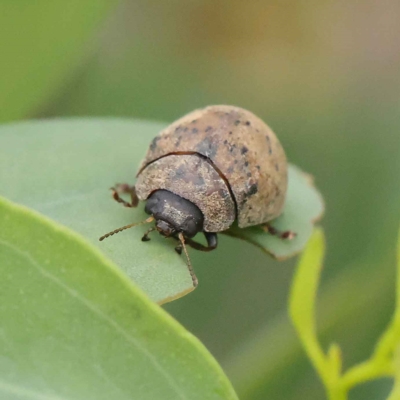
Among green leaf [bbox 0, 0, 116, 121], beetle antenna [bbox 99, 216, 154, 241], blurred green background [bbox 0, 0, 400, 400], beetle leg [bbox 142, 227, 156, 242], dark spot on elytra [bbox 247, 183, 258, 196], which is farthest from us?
blurred green background [bbox 0, 0, 400, 400]

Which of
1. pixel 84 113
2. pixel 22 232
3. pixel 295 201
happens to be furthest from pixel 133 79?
pixel 22 232

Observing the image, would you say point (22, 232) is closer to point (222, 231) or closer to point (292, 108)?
point (222, 231)

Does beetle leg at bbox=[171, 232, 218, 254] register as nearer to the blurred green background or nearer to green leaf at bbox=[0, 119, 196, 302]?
green leaf at bbox=[0, 119, 196, 302]

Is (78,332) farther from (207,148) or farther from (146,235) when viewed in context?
(207,148)

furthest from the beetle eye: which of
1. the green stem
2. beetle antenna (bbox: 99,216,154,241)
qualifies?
the green stem

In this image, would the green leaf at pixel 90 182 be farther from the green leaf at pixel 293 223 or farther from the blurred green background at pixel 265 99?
the blurred green background at pixel 265 99
